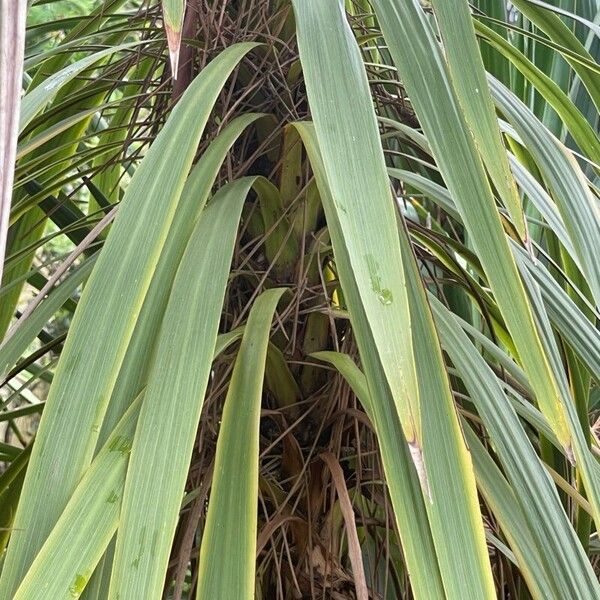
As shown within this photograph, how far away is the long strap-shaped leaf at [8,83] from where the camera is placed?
14 cm

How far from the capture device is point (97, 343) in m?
0.30

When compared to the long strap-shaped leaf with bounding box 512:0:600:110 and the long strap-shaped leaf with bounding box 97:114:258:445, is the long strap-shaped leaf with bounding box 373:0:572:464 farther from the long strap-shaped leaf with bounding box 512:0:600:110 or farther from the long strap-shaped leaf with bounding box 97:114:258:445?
the long strap-shaped leaf with bounding box 512:0:600:110

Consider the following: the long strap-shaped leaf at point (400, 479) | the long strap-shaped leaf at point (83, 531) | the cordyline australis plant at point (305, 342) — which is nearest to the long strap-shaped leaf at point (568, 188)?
the cordyline australis plant at point (305, 342)

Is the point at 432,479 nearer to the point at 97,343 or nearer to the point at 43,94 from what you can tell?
the point at 97,343

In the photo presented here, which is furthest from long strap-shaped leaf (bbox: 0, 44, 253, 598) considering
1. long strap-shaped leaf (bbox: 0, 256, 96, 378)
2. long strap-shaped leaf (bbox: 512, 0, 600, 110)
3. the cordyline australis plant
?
long strap-shaped leaf (bbox: 512, 0, 600, 110)

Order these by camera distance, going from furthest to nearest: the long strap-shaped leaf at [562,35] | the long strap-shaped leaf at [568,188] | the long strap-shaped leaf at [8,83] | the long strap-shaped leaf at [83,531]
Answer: the long strap-shaped leaf at [562,35]
the long strap-shaped leaf at [568,188]
the long strap-shaped leaf at [83,531]
the long strap-shaped leaf at [8,83]

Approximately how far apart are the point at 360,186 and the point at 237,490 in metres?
0.13

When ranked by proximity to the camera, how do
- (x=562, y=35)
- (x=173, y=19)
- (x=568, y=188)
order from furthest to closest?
(x=562, y=35) < (x=568, y=188) < (x=173, y=19)

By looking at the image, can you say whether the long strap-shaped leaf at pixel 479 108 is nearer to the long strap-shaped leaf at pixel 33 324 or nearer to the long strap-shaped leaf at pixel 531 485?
the long strap-shaped leaf at pixel 531 485

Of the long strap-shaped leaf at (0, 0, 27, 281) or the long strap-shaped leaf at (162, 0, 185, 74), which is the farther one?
the long strap-shaped leaf at (162, 0, 185, 74)

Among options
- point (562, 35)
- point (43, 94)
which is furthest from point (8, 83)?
point (562, 35)

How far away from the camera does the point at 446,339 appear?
1.25 ft

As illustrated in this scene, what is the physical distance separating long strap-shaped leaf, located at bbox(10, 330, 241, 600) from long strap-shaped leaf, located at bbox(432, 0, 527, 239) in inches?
6.7

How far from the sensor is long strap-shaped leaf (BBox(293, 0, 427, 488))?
Result: 9.6 inches
